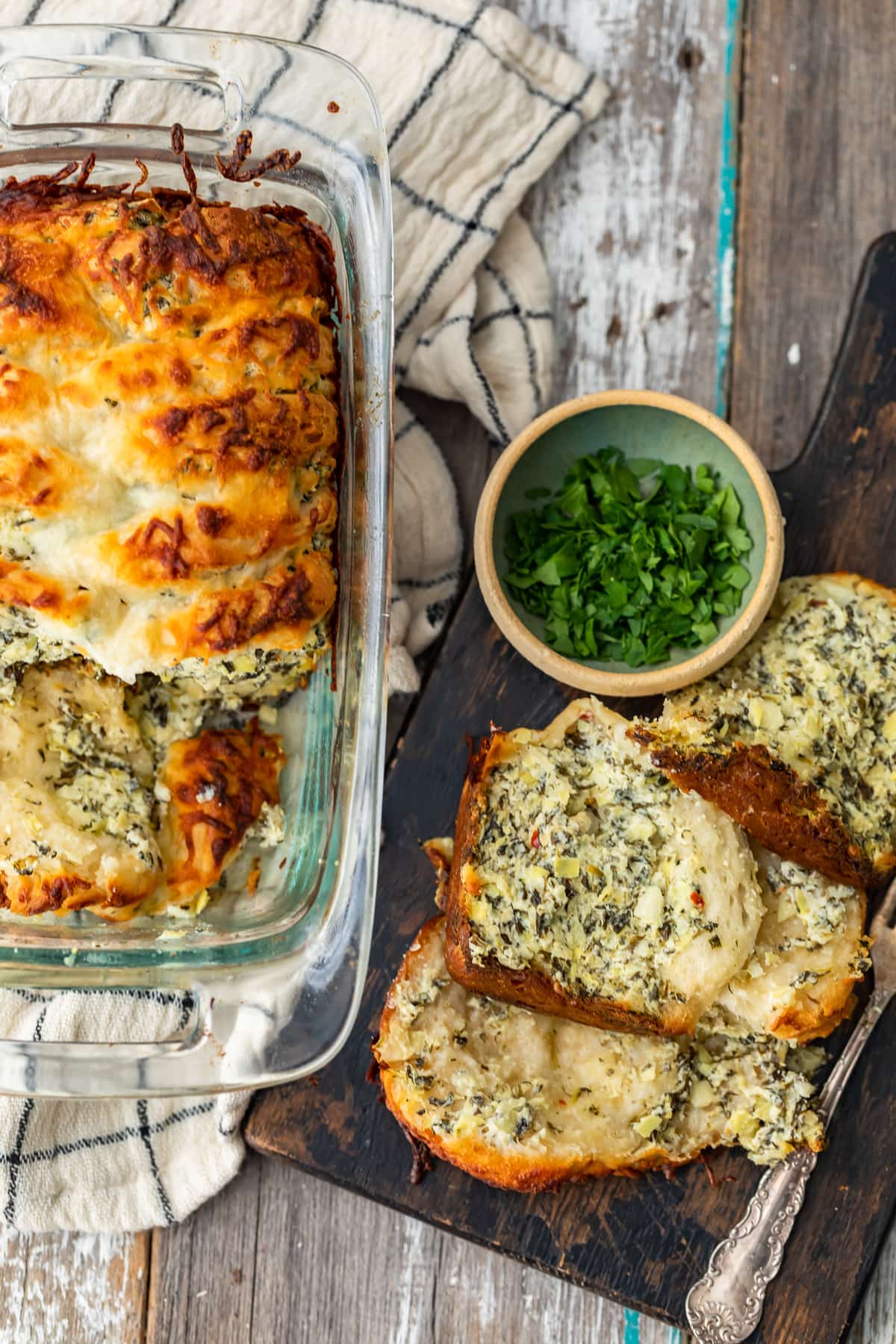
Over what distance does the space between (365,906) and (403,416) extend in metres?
1.29

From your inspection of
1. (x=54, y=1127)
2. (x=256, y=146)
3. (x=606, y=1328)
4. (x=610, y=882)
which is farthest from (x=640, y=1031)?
(x=256, y=146)

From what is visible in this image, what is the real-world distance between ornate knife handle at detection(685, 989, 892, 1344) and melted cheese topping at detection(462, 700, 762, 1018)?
45cm

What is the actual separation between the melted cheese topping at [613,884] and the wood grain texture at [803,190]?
1.03 meters

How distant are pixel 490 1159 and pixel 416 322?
192cm

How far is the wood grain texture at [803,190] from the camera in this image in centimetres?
297

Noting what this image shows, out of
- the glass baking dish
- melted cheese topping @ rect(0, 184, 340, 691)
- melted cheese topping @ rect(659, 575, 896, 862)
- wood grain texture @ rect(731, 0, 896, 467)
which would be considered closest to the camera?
melted cheese topping @ rect(0, 184, 340, 691)

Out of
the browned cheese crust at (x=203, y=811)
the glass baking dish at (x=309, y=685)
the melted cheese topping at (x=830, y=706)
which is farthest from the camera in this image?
the melted cheese topping at (x=830, y=706)

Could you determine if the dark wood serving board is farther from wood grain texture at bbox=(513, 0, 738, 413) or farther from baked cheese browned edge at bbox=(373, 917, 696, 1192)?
wood grain texture at bbox=(513, 0, 738, 413)

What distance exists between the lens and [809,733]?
249cm

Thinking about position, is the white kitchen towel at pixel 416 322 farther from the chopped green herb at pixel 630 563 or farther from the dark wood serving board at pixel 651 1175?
the chopped green herb at pixel 630 563

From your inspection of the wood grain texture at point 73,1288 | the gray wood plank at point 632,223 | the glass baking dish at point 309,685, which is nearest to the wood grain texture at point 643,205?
the gray wood plank at point 632,223

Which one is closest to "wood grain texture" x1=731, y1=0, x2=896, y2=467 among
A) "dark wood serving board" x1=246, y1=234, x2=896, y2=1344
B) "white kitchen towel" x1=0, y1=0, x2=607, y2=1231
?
"dark wood serving board" x1=246, y1=234, x2=896, y2=1344

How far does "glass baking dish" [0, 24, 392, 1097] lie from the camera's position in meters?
2.17

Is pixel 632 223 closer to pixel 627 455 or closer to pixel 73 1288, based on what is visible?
pixel 627 455
